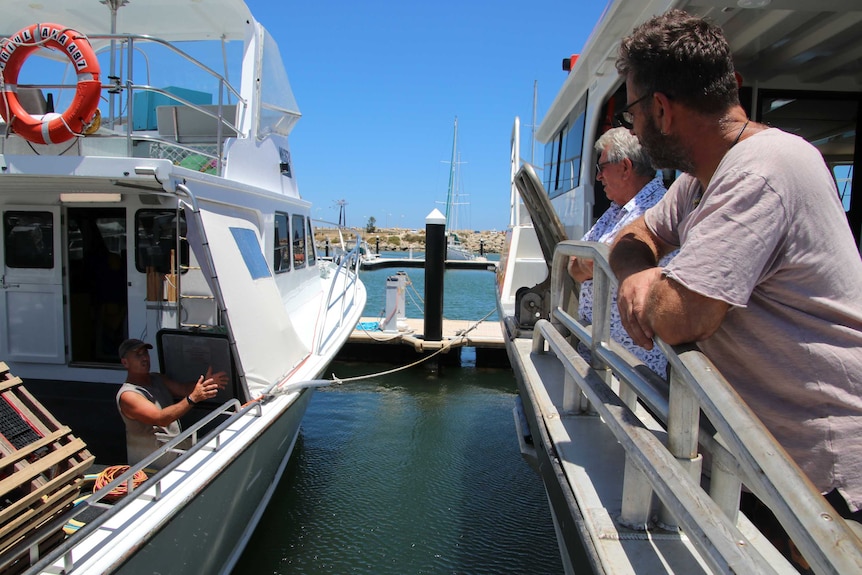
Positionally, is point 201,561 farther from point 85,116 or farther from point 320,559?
point 85,116

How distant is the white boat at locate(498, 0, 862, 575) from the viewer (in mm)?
1041

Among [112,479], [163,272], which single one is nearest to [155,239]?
[163,272]

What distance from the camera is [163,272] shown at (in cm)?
502

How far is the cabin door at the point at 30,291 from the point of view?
494 cm

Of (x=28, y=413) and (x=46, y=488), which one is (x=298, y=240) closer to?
(x=28, y=413)

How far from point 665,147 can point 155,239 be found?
4.76 metres

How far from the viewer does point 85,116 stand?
375 centimetres

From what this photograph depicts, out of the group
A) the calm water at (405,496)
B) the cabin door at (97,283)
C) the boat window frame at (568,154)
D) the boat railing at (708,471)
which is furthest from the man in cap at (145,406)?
the boat window frame at (568,154)

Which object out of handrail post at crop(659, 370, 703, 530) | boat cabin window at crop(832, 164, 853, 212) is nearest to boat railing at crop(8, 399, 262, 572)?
handrail post at crop(659, 370, 703, 530)

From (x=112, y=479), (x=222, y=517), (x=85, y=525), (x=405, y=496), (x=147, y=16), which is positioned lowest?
(x=405, y=496)

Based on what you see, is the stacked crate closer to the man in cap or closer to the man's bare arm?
the man in cap

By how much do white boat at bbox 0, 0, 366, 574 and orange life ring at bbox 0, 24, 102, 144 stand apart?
0.01m

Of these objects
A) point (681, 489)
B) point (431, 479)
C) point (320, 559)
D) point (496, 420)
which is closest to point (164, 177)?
point (320, 559)

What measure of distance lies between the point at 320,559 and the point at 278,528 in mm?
609
